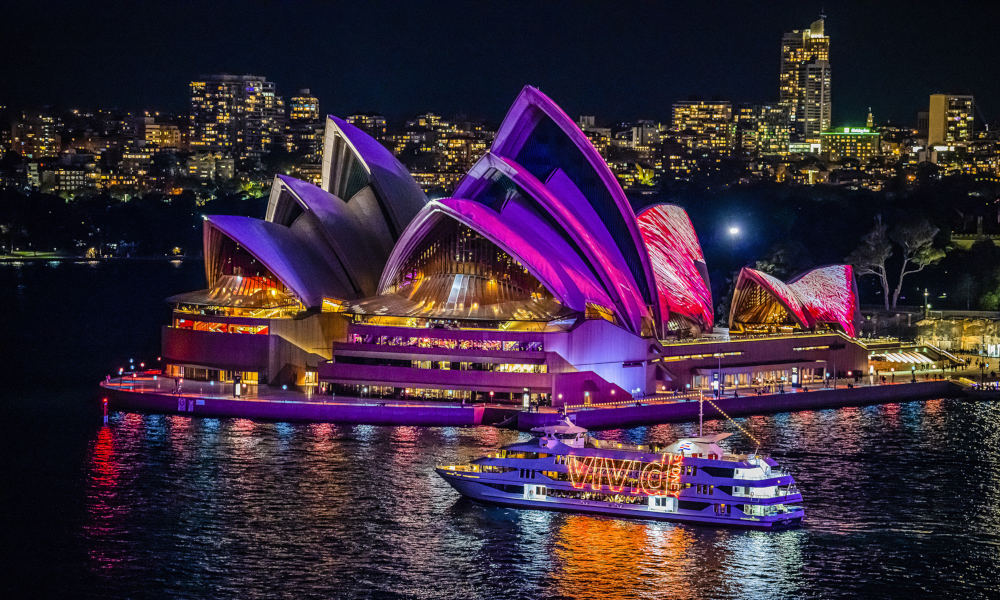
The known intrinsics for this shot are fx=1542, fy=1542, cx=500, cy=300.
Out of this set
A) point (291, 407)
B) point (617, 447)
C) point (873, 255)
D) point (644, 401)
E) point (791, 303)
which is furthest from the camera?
point (873, 255)

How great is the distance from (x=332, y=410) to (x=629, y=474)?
16447 mm

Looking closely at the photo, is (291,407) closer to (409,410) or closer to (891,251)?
(409,410)

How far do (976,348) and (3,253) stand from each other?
15021cm

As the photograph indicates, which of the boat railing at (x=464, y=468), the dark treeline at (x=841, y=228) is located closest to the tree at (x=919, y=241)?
the dark treeline at (x=841, y=228)

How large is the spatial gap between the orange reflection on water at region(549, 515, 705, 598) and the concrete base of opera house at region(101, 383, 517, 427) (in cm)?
1385

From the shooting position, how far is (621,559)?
36.6m

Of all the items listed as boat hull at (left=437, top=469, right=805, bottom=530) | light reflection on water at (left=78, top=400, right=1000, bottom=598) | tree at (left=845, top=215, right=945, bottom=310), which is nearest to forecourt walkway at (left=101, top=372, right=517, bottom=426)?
light reflection on water at (left=78, top=400, right=1000, bottom=598)

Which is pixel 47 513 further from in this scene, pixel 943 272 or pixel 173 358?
pixel 943 272

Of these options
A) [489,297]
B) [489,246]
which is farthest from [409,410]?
[489,246]

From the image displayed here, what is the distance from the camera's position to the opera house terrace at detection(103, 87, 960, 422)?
56781 mm

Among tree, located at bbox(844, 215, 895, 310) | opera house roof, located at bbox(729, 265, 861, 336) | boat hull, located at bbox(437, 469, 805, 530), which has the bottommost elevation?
boat hull, located at bbox(437, 469, 805, 530)

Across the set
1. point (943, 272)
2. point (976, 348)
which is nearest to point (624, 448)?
point (976, 348)

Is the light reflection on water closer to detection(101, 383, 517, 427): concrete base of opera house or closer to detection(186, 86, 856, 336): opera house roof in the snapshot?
detection(101, 383, 517, 427): concrete base of opera house

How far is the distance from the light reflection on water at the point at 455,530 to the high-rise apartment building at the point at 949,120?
14800 centimetres
